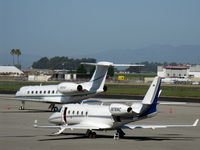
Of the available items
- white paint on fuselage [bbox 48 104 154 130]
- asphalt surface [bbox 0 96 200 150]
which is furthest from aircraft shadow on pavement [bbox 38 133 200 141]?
white paint on fuselage [bbox 48 104 154 130]

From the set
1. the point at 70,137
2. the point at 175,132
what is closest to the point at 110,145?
the point at 70,137

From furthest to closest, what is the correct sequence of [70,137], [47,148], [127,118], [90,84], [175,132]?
[90,84] < [175,132] < [70,137] < [127,118] < [47,148]

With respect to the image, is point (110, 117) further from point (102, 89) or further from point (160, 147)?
point (102, 89)

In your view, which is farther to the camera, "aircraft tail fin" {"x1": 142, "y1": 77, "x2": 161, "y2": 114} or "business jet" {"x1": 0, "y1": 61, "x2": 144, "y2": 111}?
"business jet" {"x1": 0, "y1": 61, "x2": 144, "y2": 111}

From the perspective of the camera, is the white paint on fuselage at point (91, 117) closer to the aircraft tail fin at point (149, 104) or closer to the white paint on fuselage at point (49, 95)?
the aircraft tail fin at point (149, 104)

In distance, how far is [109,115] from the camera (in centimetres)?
2966

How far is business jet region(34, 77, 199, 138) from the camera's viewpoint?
28812 millimetres

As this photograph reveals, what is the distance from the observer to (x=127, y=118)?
29.1m

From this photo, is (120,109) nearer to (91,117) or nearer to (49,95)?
(91,117)

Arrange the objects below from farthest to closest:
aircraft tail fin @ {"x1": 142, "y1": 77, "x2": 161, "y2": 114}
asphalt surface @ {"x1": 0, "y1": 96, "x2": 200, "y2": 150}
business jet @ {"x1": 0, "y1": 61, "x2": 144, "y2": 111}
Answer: business jet @ {"x1": 0, "y1": 61, "x2": 144, "y2": 111} < aircraft tail fin @ {"x1": 142, "y1": 77, "x2": 161, "y2": 114} < asphalt surface @ {"x1": 0, "y1": 96, "x2": 200, "y2": 150}

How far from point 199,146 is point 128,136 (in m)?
5.60

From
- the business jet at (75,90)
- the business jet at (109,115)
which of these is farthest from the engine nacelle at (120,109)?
the business jet at (75,90)

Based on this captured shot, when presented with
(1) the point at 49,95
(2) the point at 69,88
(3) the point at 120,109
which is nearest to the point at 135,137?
(3) the point at 120,109

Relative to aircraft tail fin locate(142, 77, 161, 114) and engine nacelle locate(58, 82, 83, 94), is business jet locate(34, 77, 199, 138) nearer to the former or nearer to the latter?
aircraft tail fin locate(142, 77, 161, 114)
